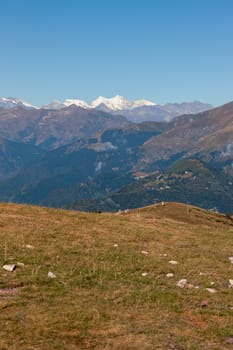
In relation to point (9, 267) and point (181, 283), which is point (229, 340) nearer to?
point (181, 283)

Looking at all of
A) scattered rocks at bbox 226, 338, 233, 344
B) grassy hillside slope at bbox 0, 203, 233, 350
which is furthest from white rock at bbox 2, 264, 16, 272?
scattered rocks at bbox 226, 338, 233, 344

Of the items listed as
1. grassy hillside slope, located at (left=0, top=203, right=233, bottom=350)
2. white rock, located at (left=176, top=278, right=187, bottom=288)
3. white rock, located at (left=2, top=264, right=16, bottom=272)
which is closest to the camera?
grassy hillside slope, located at (left=0, top=203, right=233, bottom=350)

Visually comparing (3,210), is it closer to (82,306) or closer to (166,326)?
(82,306)

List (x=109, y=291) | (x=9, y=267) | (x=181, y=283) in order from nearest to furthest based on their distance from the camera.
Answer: (x=109, y=291)
(x=181, y=283)
(x=9, y=267)

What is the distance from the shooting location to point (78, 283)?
74.4 ft

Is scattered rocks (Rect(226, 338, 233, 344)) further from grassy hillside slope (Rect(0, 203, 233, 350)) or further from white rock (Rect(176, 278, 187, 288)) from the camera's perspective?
white rock (Rect(176, 278, 187, 288))

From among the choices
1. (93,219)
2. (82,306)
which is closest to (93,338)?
(82,306)

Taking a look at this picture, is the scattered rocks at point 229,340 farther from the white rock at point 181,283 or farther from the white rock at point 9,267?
the white rock at point 9,267

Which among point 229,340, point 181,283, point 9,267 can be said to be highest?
point 9,267

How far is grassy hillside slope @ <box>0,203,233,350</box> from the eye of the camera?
16359mm

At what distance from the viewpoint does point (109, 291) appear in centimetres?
2166

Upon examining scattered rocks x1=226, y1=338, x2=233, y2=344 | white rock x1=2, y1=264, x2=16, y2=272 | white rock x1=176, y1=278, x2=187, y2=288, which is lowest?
scattered rocks x1=226, y1=338, x2=233, y2=344

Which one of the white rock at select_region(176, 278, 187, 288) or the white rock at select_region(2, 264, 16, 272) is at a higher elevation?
the white rock at select_region(2, 264, 16, 272)

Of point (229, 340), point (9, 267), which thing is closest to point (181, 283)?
point (229, 340)
